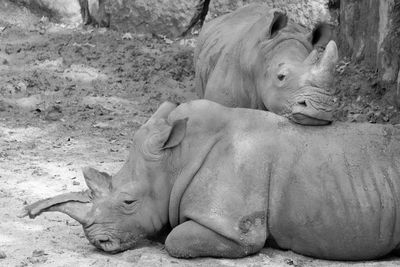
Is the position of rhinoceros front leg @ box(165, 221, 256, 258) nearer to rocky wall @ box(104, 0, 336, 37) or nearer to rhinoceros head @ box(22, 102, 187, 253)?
rhinoceros head @ box(22, 102, 187, 253)

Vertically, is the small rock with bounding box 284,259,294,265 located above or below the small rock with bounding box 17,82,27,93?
above

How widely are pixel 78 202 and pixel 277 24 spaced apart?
2468mm

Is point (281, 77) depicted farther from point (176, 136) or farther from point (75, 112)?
point (75, 112)

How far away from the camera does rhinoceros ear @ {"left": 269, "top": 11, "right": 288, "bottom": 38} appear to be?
24.2 ft

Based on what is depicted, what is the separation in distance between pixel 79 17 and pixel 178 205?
6810 mm

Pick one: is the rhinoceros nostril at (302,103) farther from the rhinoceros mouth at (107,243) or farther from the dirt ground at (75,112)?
the rhinoceros mouth at (107,243)

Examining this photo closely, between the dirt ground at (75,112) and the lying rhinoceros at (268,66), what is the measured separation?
0.99 metres

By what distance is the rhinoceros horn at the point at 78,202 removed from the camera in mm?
5832

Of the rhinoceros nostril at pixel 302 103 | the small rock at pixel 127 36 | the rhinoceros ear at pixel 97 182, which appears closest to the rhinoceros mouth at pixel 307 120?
the rhinoceros nostril at pixel 302 103

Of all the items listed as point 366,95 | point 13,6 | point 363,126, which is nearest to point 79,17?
point 13,6

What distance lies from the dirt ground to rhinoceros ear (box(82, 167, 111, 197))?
355 mm

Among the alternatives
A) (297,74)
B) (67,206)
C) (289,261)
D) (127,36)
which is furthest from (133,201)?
(127,36)

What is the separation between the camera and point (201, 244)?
5.53 m

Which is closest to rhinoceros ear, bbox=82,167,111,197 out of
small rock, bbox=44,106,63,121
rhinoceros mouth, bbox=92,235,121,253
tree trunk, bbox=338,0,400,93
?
rhinoceros mouth, bbox=92,235,121,253
